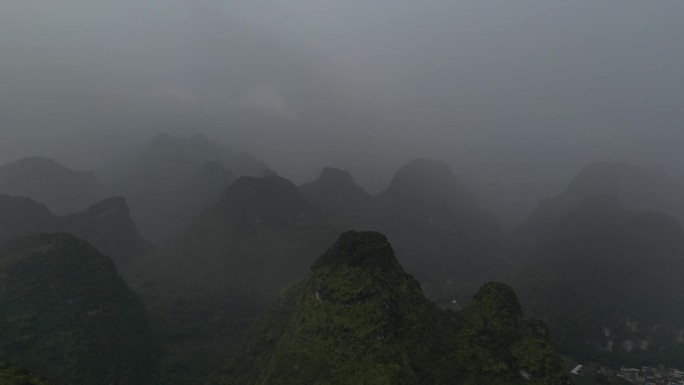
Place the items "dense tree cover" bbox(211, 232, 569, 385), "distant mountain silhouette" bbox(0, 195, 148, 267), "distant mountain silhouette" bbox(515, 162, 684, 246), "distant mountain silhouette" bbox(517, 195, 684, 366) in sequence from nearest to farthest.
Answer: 1. "dense tree cover" bbox(211, 232, 569, 385)
2. "distant mountain silhouette" bbox(517, 195, 684, 366)
3. "distant mountain silhouette" bbox(0, 195, 148, 267)
4. "distant mountain silhouette" bbox(515, 162, 684, 246)

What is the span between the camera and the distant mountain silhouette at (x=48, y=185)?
4318 inches

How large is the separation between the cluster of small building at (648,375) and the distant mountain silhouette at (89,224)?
81929 mm

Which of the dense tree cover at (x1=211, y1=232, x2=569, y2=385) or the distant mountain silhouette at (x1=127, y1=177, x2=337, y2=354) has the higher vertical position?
the dense tree cover at (x1=211, y1=232, x2=569, y2=385)

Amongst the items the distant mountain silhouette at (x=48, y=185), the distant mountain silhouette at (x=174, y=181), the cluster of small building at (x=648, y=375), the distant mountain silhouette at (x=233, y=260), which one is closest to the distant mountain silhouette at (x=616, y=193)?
the cluster of small building at (x=648, y=375)

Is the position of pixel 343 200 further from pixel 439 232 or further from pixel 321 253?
pixel 321 253

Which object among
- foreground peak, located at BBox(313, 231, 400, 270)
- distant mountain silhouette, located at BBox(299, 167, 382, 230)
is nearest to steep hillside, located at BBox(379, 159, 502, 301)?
distant mountain silhouette, located at BBox(299, 167, 382, 230)

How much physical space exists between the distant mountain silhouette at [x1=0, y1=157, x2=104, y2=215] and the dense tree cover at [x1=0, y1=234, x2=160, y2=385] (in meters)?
73.9

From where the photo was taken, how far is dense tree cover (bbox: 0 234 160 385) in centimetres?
3574

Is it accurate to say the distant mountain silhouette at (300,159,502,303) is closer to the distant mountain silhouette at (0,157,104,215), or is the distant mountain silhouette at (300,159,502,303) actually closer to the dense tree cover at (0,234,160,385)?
the dense tree cover at (0,234,160,385)

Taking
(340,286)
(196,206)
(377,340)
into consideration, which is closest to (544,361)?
(377,340)

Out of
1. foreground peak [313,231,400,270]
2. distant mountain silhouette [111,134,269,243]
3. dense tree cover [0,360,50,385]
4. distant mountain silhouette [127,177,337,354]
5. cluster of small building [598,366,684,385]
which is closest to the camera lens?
dense tree cover [0,360,50,385]

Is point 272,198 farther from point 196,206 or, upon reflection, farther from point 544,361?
point 544,361

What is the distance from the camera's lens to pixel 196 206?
117 meters

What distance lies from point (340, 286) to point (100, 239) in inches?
2418
